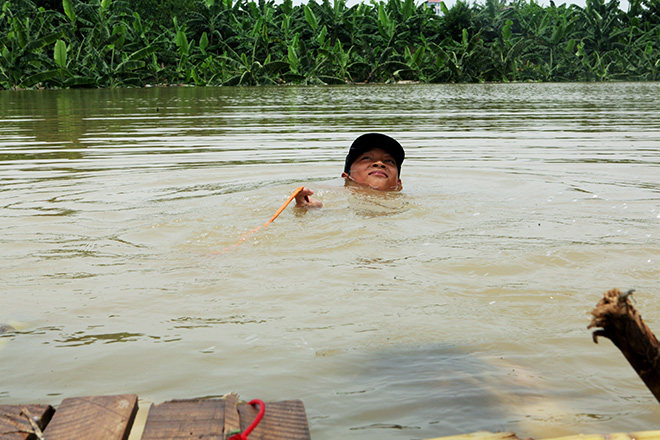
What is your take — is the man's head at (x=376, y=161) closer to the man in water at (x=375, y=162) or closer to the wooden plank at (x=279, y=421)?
the man in water at (x=375, y=162)

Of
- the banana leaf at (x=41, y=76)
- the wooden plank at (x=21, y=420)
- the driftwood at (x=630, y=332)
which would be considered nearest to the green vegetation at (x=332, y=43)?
the banana leaf at (x=41, y=76)

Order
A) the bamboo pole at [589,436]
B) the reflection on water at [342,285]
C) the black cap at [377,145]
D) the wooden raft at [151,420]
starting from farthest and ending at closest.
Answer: the black cap at [377,145], the reflection on water at [342,285], the wooden raft at [151,420], the bamboo pole at [589,436]

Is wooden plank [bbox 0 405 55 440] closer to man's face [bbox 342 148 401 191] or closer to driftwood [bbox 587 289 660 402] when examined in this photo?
driftwood [bbox 587 289 660 402]

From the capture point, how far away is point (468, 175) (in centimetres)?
730

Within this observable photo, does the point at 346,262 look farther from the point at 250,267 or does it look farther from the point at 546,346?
the point at 546,346

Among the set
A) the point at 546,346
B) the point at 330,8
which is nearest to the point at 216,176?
the point at 546,346

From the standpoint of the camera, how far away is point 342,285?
3600mm

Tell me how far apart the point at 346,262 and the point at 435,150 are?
17.8 ft

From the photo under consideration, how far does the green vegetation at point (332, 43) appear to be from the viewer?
29.7m

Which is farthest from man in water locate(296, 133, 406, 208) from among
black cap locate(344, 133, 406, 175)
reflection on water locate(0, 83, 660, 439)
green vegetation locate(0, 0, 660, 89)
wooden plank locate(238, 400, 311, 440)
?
green vegetation locate(0, 0, 660, 89)

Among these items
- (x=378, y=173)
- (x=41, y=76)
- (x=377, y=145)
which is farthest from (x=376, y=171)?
(x=41, y=76)

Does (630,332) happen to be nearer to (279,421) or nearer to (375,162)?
(279,421)

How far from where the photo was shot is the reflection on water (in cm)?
236

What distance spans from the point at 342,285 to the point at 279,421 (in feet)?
5.39
